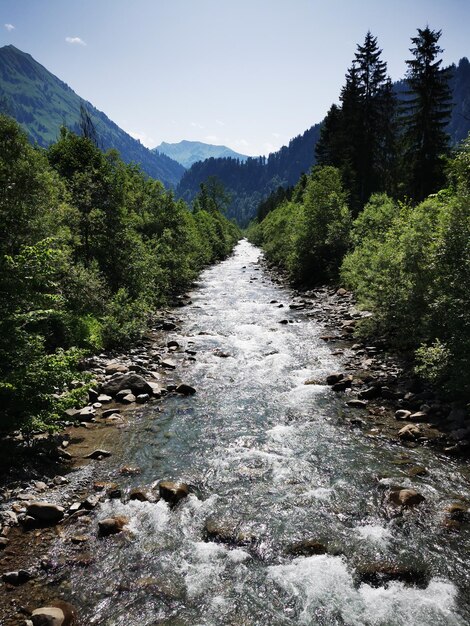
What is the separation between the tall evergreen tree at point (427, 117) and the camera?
38.8 metres

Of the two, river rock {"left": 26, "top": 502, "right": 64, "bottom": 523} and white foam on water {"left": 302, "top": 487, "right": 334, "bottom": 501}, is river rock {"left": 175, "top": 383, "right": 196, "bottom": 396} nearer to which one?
white foam on water {"left": 302, "top": 487, "right": 334, "bottom": 501}

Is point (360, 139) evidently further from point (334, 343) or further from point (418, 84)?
point (334, 343)

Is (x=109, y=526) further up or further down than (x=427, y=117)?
further down

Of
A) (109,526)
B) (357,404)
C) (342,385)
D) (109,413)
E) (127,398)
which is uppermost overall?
(342,385)

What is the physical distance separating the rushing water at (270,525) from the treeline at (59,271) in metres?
3.05

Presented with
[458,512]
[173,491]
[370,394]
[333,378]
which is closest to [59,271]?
[173,491]

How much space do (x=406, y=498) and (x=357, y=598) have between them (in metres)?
2.75

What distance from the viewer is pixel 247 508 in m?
8.33

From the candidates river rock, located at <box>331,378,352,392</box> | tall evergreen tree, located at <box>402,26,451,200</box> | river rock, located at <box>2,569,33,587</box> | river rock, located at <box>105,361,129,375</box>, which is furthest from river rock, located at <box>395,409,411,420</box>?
tall evergreen tree, located at <box>402,26,451,200</box>

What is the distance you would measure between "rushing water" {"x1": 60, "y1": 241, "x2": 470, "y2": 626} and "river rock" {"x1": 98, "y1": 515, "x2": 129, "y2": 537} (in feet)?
0.47

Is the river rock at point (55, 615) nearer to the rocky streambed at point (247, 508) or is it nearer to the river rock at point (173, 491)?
the rocky streambed at point (247, 508)

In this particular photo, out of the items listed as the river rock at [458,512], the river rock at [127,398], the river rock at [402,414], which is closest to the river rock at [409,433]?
the river rock at [402,414]

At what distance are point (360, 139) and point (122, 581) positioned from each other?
55758mm

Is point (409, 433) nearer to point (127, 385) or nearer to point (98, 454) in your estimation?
point (98, 454)
